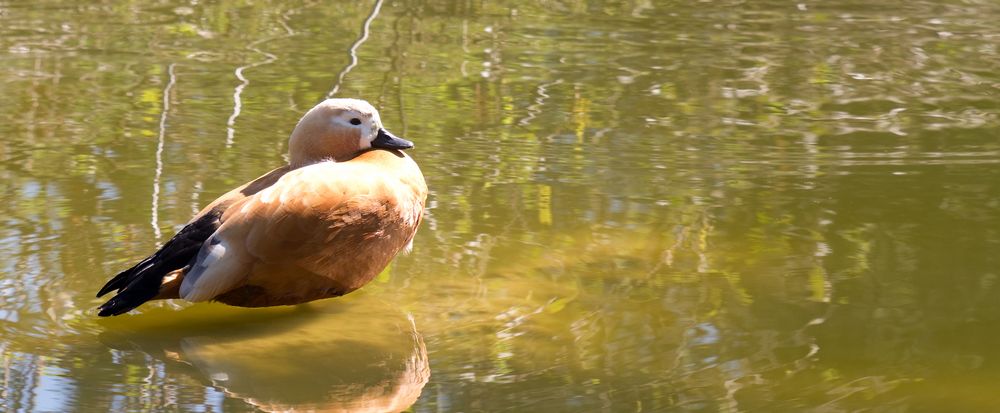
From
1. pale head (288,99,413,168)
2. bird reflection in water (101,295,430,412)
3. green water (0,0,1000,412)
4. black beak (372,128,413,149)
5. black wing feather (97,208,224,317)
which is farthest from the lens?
black beak (372,128,413,149)

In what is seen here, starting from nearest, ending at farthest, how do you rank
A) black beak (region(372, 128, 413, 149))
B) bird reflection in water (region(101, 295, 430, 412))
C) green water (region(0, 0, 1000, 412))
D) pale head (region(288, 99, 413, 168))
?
bird reflection in water (region(101, 295, 430, 412))
green water (region(0, 0, 1000, 412))
pale head (region(288, 99, 413, 168))
black beak (region(372, 128, 413, 149))

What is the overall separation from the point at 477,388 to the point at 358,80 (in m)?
4.53

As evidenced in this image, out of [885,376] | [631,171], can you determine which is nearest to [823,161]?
[631,171]

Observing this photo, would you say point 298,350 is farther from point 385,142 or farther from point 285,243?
point 385,142

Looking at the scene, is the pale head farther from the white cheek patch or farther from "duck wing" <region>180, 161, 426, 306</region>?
"duck wing" <region>180, 161, 426, 306</region>

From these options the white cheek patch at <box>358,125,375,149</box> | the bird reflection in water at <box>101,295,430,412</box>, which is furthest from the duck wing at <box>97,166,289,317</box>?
the white cheek patch at <box>358,125,375,149</box>

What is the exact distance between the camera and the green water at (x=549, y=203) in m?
4.19

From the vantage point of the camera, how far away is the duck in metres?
4.46

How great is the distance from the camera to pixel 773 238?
5.59 meters

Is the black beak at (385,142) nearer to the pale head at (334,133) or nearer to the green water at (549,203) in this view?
the pale head at (334,133)

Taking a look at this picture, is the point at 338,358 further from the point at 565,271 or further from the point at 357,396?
the point at 565,271

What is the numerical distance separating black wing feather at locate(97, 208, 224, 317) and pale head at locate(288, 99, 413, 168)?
0.49 metres

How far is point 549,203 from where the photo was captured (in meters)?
Answer: 6.07

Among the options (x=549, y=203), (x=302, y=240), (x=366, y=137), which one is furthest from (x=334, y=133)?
(x=549, y=203)
